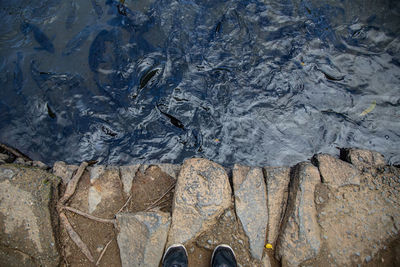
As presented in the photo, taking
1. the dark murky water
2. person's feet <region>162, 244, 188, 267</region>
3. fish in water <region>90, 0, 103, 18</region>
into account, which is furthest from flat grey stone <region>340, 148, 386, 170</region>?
fish in water <region>90, 0, 103, 18</region>

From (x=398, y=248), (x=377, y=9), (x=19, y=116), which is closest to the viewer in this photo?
(x=398, y=248)

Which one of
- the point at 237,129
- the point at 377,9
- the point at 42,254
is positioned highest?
the point at 377,9

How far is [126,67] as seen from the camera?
3799 mm

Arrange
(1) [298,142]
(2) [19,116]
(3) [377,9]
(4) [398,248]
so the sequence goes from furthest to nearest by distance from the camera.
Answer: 1. (3) [377,9]
2. (2) [19,116]
3. (1) [298,142]
4. (4) [398,248]

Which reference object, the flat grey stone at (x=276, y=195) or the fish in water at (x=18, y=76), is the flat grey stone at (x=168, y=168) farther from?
the fish in water at (x=18, y=76)

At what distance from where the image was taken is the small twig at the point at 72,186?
9.47 ft

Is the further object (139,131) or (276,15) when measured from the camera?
(276,15)

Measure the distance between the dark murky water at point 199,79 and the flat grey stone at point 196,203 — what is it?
2.23ft

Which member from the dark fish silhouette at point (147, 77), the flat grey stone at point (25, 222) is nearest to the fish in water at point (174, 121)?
the dark fish silhouette at point (147, 77)

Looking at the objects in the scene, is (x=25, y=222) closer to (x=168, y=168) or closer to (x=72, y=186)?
(x=72, y=186)

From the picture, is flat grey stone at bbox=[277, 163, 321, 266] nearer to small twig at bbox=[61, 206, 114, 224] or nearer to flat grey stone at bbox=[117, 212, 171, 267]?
flat grey stone at bbox=[117, 212, 171, 267]

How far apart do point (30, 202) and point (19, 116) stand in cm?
163

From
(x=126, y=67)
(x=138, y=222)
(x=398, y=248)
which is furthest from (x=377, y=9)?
(x=138, y=222)

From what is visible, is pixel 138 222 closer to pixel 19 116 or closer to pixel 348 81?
pixel 19 116
